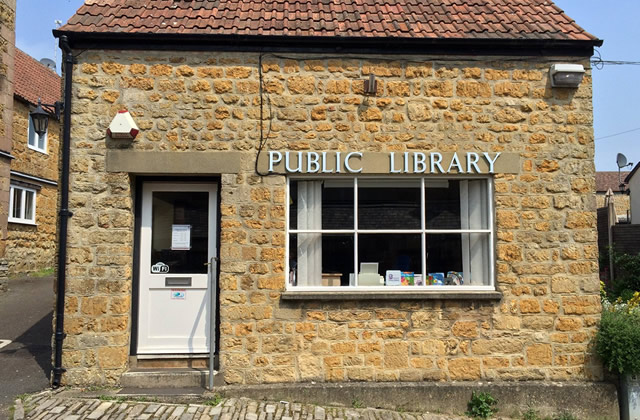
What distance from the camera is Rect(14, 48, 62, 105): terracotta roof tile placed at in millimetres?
14320

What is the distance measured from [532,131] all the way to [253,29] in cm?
368

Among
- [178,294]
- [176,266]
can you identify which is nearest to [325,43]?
[176,266]

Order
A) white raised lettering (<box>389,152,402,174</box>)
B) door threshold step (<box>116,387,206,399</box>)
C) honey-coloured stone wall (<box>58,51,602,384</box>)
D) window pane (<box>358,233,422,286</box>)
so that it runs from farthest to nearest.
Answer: window pane (<box>358,233,422,286</box>) < white raised lettering (<box>389,152,402,174</box>) < honey-coloured stone wall (<box>58,51,602,384</box>) < door threshold step (<box>116,387,206,399</box>)

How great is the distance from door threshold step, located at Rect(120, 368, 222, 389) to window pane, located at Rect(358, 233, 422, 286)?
2154 millimetres

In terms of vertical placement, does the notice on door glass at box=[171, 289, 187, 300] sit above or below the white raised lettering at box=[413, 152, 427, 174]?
below

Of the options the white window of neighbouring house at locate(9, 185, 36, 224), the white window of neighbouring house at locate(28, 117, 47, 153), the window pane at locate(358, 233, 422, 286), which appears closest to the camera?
the window pane at locate(358, 233, 422, 286)

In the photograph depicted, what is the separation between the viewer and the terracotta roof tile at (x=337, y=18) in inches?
222

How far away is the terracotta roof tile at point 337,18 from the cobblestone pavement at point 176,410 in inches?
167

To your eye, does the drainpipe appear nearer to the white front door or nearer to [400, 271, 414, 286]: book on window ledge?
the white front door

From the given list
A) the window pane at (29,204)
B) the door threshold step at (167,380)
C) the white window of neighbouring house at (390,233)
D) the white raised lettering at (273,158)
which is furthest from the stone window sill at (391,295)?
the window pane at (29,204)

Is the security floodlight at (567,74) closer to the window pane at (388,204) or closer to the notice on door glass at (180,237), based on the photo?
the window pane at (388,204)

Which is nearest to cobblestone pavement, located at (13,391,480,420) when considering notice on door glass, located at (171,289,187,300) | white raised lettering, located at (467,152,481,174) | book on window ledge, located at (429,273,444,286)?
notice on door glass, located at (171,289,187,300)

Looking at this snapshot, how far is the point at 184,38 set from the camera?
5508mm

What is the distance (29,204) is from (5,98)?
13.4ft
